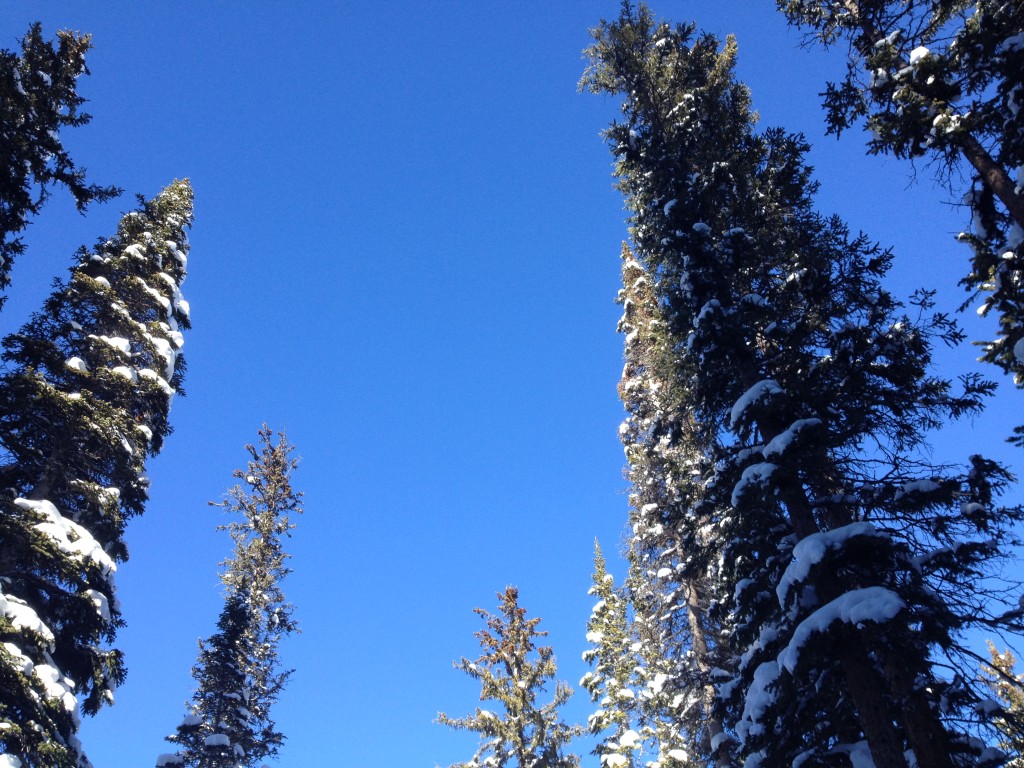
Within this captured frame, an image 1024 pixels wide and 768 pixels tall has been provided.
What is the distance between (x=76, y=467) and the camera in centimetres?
1472

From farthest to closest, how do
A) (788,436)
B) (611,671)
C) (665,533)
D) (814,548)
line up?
(611,671) → (665,533) → (788,436) → (814,548)

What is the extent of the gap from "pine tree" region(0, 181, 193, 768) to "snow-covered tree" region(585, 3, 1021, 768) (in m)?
12.8

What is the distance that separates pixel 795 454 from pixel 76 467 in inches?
640

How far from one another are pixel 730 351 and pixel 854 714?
22.1 ft

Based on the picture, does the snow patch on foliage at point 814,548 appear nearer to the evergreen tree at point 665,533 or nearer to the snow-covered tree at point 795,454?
the snow-covered tree at point 795,454

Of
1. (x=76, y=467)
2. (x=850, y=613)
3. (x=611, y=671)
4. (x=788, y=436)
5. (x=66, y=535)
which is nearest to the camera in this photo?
(x=850, y=613)

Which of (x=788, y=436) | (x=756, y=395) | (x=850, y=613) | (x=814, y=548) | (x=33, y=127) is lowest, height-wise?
(x=850, y=613)

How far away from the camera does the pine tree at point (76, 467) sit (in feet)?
36.9

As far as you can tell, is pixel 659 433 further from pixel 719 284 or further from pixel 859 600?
pixel 859 600

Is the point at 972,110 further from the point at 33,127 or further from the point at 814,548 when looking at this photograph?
the point at 33,127

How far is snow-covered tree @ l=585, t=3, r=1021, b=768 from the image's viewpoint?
27.9 feet

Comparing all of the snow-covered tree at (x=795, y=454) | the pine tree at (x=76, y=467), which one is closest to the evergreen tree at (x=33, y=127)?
the pine tree at (x=76, y=467)

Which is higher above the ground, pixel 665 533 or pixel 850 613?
pixel 665 533

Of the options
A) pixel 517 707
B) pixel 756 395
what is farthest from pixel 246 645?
pixel 756 395
